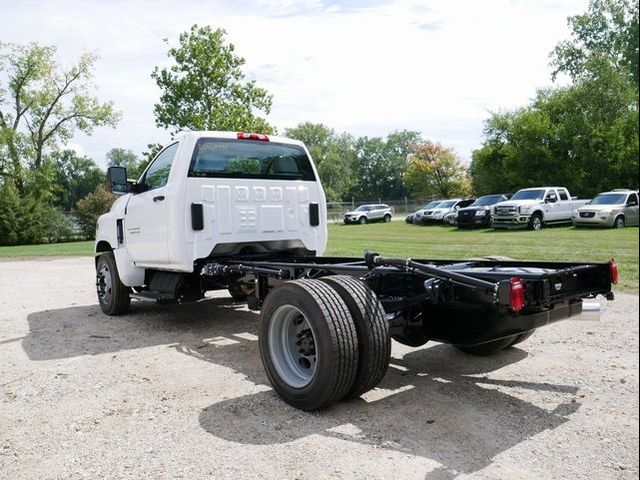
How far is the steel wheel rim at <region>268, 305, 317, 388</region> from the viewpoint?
444cm

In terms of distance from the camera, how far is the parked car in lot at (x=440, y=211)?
35.6 meters

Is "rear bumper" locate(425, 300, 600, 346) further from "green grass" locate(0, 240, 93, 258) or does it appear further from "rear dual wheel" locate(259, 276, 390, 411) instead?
"green grass" locate(0, 240, 93, 258)

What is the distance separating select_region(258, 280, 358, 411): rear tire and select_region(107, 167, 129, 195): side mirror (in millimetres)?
3669

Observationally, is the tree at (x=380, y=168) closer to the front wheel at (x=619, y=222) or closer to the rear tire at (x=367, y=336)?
the front wheel at (x=619, y=222)

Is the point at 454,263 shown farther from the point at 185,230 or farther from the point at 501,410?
the point at 185,230

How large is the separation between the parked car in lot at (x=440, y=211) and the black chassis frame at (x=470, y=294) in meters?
30.7

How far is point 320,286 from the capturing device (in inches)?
169

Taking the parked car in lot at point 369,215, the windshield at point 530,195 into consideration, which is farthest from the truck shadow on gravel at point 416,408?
the parked car in lot at point 369,215

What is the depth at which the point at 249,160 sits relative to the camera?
7.12 metres

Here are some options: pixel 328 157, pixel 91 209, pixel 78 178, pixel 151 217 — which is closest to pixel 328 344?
pixel 151 217

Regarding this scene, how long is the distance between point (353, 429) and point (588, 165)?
36.3 meters

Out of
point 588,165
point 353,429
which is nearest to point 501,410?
point 353,429

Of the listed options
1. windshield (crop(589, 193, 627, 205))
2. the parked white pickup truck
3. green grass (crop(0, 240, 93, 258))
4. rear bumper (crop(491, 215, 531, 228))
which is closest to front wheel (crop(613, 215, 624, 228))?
windshield (crop(589, 193, 627, 205))

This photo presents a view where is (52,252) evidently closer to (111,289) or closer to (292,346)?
(111,289)
